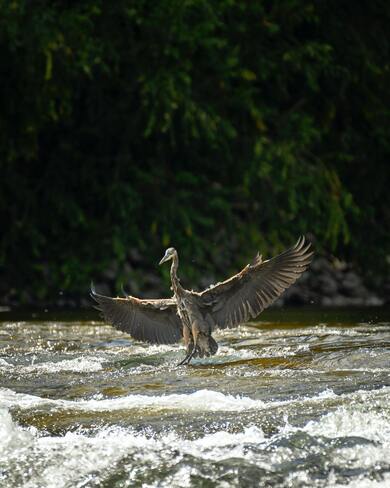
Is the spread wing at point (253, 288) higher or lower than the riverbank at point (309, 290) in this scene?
lower

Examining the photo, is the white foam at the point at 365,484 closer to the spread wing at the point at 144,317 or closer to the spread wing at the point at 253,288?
the spread wing at the point at 253,288

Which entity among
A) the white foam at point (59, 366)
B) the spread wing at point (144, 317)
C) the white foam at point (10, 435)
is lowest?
the white foam at point (10, 435)

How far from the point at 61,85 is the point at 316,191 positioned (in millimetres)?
3067

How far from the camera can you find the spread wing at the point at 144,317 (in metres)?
Result: 8.24

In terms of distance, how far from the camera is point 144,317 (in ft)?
27.3

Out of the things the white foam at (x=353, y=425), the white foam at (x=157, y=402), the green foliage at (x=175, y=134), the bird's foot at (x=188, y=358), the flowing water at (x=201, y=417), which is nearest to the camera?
the flowing water at (x=201, y=417)

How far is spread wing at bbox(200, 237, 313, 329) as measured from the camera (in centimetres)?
797

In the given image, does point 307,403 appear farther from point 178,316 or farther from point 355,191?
point 355,191

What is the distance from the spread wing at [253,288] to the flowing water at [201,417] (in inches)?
11.4


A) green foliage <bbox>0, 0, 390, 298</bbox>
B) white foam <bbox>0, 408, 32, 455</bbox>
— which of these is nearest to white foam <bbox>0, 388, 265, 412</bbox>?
white foam <bbox>0, 408, 32, 455</bbox>

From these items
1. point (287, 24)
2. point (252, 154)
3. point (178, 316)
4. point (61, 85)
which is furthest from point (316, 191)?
point (178, 316)

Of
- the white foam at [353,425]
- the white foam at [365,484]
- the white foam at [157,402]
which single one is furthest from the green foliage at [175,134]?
the white foam at [365,484]

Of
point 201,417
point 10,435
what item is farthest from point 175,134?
point 10,435

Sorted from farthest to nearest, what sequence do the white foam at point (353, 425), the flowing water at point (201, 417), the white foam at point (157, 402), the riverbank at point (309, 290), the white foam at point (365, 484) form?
the riverbank at point (309, 290) < the white foam at point (157, 402) < the white foam at point (353, 425) < the flowing water at point (201, 417) < the white foam at point (365, 484)
